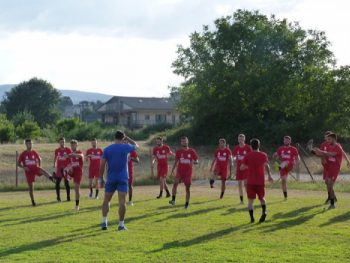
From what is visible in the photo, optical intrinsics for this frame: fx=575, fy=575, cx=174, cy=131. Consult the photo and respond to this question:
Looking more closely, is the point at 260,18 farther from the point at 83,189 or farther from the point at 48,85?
the point at 48,85

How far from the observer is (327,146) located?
16516mm

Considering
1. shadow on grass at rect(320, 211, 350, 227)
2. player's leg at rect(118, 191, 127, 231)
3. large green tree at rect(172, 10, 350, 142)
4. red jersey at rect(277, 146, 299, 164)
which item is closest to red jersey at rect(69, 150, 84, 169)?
player's leg at rect(118, 191, 127, 231)

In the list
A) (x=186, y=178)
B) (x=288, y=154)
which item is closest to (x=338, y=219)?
(x=186, y=178)

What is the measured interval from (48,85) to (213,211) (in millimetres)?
91604

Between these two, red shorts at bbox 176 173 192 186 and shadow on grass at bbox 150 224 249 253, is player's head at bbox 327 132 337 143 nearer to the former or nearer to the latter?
red shorts at bbox 176 173 192 186

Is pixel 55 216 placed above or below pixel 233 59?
below

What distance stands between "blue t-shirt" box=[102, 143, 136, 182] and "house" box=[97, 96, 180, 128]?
9451 cm

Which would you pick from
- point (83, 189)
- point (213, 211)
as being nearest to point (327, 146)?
point (213, 211)

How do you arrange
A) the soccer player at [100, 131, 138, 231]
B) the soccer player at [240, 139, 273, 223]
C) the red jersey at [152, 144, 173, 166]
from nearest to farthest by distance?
the soccer player at [100, 131, 138, 231] < the soccer player at [240, 139, 273, 223] < the red jersey at [152, 144, 173, 166]

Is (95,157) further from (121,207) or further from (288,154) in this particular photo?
(121,207)

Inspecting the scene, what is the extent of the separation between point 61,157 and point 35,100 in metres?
83.5

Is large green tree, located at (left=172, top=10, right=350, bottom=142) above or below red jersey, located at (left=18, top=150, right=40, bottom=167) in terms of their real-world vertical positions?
above

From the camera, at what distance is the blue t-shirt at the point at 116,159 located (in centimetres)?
1234

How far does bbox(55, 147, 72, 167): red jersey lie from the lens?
19.7 meters
